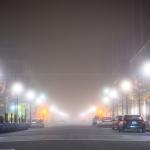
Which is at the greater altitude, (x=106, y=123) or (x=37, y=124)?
(x=106, y=123)

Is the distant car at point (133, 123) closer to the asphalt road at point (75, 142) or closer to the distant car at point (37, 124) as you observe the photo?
the asphalt road at point (75, 142)

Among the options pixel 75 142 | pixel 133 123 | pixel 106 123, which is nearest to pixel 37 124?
pixel 106 123

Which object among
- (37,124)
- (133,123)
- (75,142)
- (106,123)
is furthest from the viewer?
(37,124)

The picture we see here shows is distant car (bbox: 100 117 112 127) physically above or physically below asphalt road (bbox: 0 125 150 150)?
below

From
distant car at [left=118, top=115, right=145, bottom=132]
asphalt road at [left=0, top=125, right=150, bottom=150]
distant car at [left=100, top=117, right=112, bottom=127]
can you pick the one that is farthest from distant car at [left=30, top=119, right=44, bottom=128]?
asphalt road at [left=0, top=125, right=150, bottom=150]

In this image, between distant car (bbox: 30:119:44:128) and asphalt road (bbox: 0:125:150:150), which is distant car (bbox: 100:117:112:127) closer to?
distant car (bbox: 30:119:44:128)

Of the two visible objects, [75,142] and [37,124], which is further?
[37,124]

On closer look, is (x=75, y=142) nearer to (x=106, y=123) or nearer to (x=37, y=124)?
(x=106, y=123)

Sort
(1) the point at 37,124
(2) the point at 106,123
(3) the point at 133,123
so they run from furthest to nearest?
1. (1) the point at 37,124
2. (2) the point at 106,123
3. (3) the point at 133,123

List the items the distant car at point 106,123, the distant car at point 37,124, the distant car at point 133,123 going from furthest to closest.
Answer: the distant car at point 37,124 → the distant car at point 106,123 → the distant car at point 133,123

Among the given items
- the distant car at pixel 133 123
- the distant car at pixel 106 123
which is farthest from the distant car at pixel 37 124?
the distant car at pixel 133 123

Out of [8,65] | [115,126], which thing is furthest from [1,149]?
[8,65]

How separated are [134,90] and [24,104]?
163 feet

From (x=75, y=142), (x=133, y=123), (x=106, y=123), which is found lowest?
(x=106, y=123)
